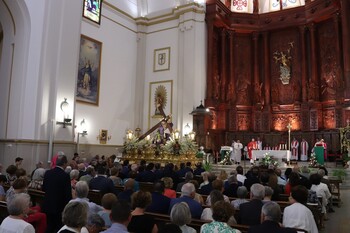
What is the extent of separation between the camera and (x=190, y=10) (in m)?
19.3

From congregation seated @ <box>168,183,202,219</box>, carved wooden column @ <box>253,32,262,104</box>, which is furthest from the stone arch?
carved wooden column @ <box>253,32,262,104</box>

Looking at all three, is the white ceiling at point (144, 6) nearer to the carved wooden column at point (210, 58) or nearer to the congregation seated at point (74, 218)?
the carved wooden column at point (210, 58)

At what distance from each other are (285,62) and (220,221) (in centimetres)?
1943

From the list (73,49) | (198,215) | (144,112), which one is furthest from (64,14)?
(198,215)

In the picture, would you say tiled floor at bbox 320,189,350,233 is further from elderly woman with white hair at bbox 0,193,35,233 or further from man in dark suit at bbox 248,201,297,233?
elderly woman with white hair at bbox 0,193,35,233

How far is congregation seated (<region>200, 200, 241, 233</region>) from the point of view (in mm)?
3100

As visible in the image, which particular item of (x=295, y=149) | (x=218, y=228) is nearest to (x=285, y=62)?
(x=295, y=149)

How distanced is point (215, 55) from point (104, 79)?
23.9 ft

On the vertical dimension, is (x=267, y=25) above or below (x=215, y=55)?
above

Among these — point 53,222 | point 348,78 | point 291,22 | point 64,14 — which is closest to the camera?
point 53,222

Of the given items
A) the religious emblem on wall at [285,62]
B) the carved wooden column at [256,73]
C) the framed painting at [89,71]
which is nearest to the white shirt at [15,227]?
the framed painting at [89,71]

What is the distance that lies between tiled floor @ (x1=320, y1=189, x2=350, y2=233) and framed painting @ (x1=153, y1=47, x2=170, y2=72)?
13.9 meters

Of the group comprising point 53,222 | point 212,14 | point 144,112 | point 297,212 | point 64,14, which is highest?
point 212,14

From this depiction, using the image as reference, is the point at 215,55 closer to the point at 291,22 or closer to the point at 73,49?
the point at 291,22
